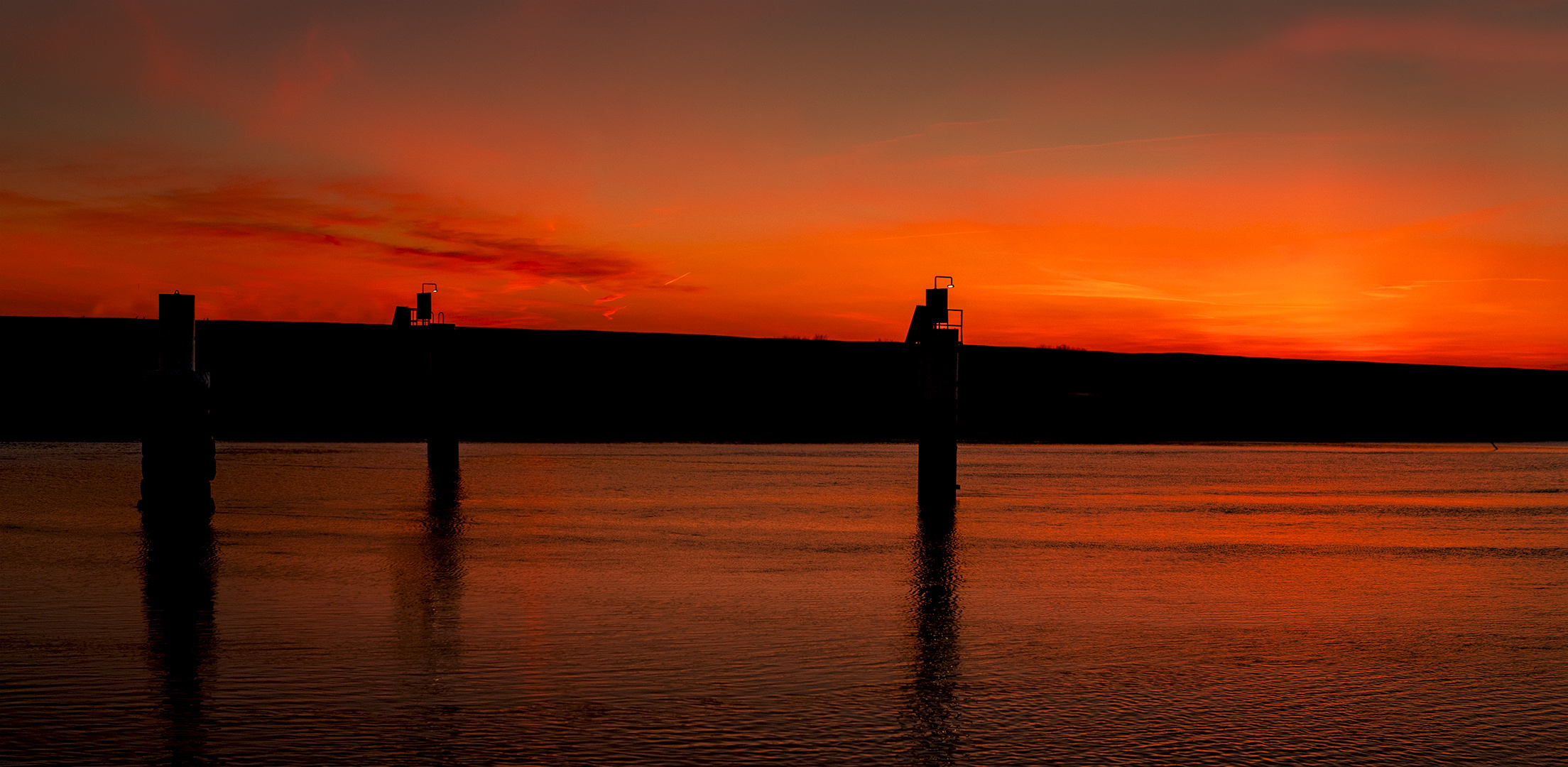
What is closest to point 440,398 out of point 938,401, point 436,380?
point 436,380

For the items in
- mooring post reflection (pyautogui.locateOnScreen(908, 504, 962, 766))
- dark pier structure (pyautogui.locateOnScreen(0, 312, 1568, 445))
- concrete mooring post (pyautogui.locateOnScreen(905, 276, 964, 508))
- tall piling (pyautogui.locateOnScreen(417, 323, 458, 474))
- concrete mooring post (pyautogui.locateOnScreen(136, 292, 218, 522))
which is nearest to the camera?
mooring post reflection (pyautogui.locateOnScreen(908, 504, 962, 766))

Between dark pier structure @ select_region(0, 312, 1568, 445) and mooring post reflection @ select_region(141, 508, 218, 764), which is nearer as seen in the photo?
mooring post reflection @ select_region(141, 508, 218, 764)

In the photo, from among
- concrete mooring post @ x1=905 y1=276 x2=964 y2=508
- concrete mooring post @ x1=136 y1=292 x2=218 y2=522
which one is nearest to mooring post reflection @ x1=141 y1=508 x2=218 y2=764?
concrete mooring post @ x1=136 y1=292 x2=218 y2=522

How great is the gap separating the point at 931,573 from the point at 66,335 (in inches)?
5170

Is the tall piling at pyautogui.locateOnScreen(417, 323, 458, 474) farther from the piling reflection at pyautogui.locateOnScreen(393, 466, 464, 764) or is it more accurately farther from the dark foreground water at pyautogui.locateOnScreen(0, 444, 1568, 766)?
the piling reflection at pyautogui.locateOnScreen(393, 466, 464, 764)

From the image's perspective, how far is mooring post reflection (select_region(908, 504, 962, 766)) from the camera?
10.2 m

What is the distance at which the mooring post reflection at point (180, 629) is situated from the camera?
10.3 meters

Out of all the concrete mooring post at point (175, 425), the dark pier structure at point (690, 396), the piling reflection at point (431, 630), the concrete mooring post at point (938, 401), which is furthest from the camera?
the dark pier structure at point (690, 396)

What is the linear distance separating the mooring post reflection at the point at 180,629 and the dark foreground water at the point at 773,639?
0.21 feet

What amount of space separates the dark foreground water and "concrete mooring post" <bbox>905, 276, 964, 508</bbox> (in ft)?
10.6

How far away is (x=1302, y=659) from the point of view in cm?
1402

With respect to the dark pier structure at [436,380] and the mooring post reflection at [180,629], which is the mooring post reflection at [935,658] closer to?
the mooring post reflection at [180,629]

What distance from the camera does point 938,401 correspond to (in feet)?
129

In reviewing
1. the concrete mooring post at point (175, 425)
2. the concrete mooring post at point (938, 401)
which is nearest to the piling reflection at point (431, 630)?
the concrete mooring post at point (175, 425)
